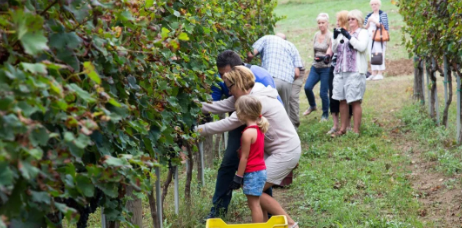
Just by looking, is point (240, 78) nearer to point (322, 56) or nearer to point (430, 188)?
point (430, 188)

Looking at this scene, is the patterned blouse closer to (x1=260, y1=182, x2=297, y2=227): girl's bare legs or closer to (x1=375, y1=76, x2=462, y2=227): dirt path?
(x1=375, y1=76, x2=462, y2=227): dirt path

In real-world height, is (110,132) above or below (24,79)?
below

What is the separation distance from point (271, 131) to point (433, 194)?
2334mm

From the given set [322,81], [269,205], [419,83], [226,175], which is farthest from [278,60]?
[419,83]

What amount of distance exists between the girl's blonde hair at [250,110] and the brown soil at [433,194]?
6.19 ft

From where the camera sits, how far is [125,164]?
2420 mm

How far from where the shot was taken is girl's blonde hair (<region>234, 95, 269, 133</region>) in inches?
210

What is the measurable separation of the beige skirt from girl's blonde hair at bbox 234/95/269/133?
0.45m

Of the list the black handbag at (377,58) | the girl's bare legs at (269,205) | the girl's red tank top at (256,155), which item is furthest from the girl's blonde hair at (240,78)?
the black handbag at (377,58)

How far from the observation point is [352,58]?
1000 cm

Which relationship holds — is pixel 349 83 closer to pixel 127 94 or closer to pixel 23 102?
pixel 127 94

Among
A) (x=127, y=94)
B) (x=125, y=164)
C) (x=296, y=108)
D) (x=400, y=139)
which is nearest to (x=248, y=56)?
(x=296, y=108)

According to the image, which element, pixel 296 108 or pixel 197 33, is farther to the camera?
pixel 296 108

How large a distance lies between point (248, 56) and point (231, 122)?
3.65m
